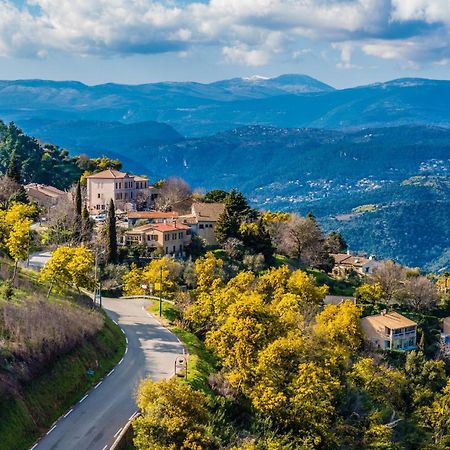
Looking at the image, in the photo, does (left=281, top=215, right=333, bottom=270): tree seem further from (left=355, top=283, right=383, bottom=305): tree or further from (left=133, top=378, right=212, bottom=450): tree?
(left=133, top=378, right=212, bottom=450): tree

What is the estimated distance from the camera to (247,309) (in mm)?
33562

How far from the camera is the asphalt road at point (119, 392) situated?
1029 inches

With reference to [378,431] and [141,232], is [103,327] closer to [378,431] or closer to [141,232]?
[378,431]

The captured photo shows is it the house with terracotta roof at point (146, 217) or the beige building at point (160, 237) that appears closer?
the beige building at point (160, 237)

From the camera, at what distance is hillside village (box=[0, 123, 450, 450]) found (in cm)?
3012

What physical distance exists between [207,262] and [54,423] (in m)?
32.4

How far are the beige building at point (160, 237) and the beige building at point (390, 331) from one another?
64.4 feet

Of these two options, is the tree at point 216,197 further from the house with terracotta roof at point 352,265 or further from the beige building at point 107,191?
the house with terracotta roof at point 352,265

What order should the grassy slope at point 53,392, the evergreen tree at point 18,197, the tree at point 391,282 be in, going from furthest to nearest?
1. the tree at point 391,282
2. the evergreen tree at point 18,197
3. the grassy slope at point 53,392

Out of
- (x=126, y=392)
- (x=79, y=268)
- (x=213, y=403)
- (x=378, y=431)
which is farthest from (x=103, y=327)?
(x=378, y=431)

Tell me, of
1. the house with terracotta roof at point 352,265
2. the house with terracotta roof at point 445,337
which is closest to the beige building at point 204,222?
the house with terracotta roof at point 352,265

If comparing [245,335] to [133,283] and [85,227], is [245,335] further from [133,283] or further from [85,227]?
[85,227]

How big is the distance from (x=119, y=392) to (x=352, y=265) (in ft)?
216

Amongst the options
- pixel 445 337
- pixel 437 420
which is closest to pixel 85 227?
pixel 445 337
